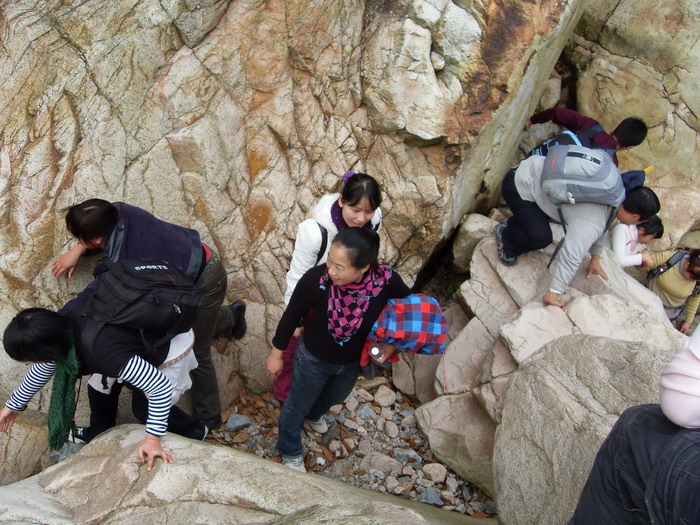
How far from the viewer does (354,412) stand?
526cm

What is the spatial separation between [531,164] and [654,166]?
3.62m

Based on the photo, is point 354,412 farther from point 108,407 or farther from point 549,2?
point 549,2

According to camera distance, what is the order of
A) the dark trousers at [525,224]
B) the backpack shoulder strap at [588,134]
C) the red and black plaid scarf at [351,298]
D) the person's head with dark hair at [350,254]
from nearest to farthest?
the person's head with dark hair at [350,254], the red and black plaid scarf at [351,298], the dark trousers at [525,224], the backpack shoulder strap at [588,134]

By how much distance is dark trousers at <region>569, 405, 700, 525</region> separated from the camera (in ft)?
5.84

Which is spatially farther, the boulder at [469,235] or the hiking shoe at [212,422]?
the boulder at [469,235]

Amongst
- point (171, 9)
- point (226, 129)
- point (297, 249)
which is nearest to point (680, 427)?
point (297, 249)

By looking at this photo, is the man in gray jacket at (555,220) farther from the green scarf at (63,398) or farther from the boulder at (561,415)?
the green scarf at (63,398)

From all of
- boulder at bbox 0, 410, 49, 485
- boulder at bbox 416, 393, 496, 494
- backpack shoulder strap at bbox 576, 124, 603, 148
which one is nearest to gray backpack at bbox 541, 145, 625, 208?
backpack shoulder strap at bbox 576, 124, 603, 148

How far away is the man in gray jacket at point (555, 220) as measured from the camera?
4660 mm

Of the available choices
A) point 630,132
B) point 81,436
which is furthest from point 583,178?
point 81,436

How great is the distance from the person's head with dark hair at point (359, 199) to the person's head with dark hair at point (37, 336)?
6.10ft

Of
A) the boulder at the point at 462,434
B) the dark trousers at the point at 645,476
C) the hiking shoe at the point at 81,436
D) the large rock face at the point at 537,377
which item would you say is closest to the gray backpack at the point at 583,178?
the large rock face at the point at 537,377

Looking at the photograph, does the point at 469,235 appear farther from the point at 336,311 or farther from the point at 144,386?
the point at 144,386

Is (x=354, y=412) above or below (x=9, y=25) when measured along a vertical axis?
below
